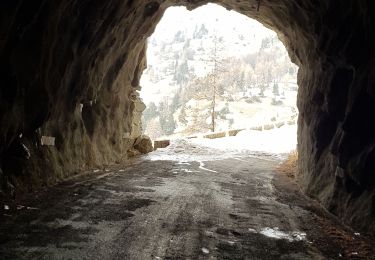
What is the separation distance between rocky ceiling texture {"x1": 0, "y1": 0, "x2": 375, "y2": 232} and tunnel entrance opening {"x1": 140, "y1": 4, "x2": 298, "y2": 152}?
2415cm

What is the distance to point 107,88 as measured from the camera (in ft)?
60.4

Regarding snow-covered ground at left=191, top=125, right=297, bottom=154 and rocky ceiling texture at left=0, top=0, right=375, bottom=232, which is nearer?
rocky ceiling texture at left=0, top=0, right=375, bottom=232

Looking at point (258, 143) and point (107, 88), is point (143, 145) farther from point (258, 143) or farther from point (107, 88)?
point (258, 143)

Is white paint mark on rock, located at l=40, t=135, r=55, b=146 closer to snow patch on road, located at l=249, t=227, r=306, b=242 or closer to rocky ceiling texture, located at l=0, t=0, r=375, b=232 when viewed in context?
rocky ceiling texture, located at l=0, t=0, r=375, b=232

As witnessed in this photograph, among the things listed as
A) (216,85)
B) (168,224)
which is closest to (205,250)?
(168,224)

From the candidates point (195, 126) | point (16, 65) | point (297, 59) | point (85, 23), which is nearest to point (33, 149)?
point (16, 65)

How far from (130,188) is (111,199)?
1.66 meters

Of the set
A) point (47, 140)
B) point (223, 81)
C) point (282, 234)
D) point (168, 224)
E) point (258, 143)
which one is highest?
point (223, 81)

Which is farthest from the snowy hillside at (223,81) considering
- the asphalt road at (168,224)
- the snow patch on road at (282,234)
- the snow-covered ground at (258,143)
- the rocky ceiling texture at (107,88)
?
the snow patch on road at (282,234)

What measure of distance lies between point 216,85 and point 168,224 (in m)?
49.2

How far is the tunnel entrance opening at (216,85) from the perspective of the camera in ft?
210

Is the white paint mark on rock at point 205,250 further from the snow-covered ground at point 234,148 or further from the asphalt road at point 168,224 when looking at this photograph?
the snow-covered ground at point 234,148

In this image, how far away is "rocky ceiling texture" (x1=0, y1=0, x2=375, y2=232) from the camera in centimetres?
900

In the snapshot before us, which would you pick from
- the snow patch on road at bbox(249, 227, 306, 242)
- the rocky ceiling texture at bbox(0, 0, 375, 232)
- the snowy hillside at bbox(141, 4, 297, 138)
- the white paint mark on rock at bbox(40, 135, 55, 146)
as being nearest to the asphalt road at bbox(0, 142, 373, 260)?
the snow patch on road at bbox(249, 227, 306, 242)
